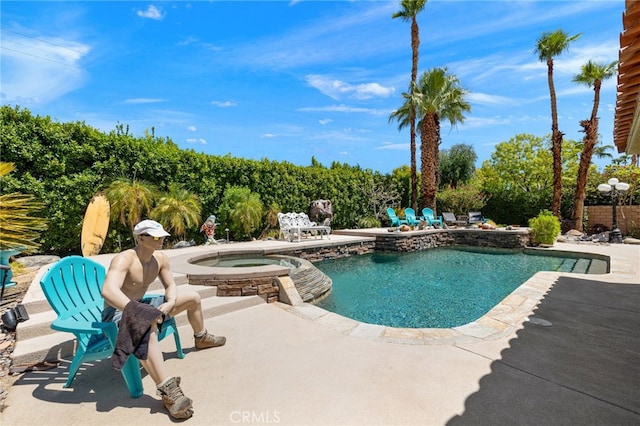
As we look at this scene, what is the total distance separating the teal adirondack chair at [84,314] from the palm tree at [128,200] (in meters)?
6.23

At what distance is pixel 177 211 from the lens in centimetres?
932

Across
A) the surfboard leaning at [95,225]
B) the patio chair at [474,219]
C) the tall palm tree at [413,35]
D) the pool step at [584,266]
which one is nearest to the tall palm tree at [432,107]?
the tall palm tree at [413,35]

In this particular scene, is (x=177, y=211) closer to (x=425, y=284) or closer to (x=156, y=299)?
(x=156, y=299)

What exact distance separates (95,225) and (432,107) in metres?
14.5

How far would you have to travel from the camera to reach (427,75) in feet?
51.7

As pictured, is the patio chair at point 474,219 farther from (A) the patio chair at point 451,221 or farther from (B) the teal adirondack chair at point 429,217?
(B) the teal adirondack chair at point 429,217

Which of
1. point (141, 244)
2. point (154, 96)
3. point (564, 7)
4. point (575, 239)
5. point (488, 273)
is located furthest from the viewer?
point (575, 239)

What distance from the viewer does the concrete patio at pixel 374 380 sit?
6.95 feet

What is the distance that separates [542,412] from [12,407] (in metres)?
3.77

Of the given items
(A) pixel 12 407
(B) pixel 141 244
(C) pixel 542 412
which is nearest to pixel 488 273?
(C) pixel 542 412

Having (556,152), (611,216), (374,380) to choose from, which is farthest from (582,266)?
(611,216)

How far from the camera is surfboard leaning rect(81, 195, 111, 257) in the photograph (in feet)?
26.7

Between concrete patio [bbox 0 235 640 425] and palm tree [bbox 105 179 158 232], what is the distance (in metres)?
6.13

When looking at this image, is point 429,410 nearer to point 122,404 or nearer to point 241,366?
point 241,366
